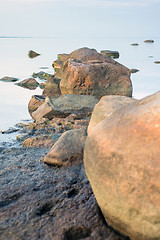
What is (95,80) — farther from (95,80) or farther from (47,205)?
(47,205)

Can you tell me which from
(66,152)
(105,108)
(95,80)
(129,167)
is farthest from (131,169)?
(95,80)

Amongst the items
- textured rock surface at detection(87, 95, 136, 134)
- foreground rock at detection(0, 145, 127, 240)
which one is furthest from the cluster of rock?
textured rock surface at detection(87, 95, 136, 134)

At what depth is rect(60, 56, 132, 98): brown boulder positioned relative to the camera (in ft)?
25.6

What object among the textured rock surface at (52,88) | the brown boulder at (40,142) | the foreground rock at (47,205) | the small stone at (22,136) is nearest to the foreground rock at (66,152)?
the foreground rock at (47,205)

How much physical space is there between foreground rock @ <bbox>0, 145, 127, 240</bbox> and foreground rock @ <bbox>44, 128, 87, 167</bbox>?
0.11 meters

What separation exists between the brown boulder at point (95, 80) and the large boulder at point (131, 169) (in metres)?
5.48

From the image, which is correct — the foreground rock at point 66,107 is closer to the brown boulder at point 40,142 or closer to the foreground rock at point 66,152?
the brown boulder at point 40,142

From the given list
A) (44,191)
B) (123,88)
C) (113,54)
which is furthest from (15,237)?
(113,54)

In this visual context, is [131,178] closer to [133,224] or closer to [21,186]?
[133,224]

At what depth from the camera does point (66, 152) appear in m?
3.97

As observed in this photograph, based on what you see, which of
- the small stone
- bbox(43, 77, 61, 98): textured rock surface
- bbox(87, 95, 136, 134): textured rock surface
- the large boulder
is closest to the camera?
the large boulder

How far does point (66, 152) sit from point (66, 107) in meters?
2.93

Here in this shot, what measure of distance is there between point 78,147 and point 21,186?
107 centimetres

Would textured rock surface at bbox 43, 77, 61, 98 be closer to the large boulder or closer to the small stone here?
the small stone
